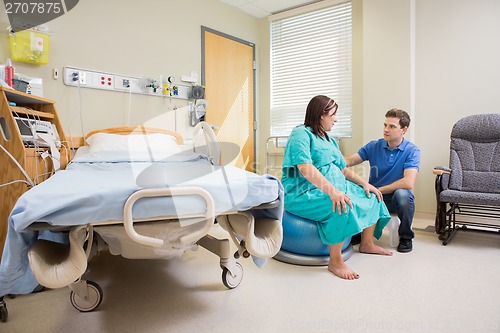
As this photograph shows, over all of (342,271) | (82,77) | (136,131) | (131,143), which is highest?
(82,77)

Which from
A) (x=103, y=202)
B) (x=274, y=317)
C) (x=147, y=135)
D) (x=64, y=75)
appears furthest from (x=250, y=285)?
(x=64, y=75)

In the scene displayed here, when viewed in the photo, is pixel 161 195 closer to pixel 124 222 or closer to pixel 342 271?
pixel 124 222

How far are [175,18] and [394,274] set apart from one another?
3.22 meters

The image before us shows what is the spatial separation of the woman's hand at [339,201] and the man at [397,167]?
2.44 ft

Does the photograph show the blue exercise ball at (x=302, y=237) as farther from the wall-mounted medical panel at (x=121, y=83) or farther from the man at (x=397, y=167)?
the wall-mounted medical panel at (x=121, y=83)

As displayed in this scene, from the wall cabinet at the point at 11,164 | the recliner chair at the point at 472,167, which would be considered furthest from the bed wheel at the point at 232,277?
the recliner chair at the point at 472,167

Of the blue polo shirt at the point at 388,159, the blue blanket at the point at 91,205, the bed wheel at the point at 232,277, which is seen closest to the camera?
the blue blanket at the point at 91,205

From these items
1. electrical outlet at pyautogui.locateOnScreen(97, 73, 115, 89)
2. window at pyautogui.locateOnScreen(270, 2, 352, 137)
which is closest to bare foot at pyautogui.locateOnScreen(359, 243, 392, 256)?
window at pyautogui.locateOnScreen(270, 2, 352, 137)

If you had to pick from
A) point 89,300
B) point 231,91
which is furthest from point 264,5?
point 89,300

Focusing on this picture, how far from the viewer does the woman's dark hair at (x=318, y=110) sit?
7.02ft

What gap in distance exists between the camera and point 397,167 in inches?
104

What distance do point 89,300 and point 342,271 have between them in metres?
1.34

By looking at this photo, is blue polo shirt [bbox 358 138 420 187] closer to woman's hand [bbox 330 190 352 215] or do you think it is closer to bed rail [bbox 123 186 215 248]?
woman's hand [bbox 330 190 352 215]

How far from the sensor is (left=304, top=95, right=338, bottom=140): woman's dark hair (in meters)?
2.14
